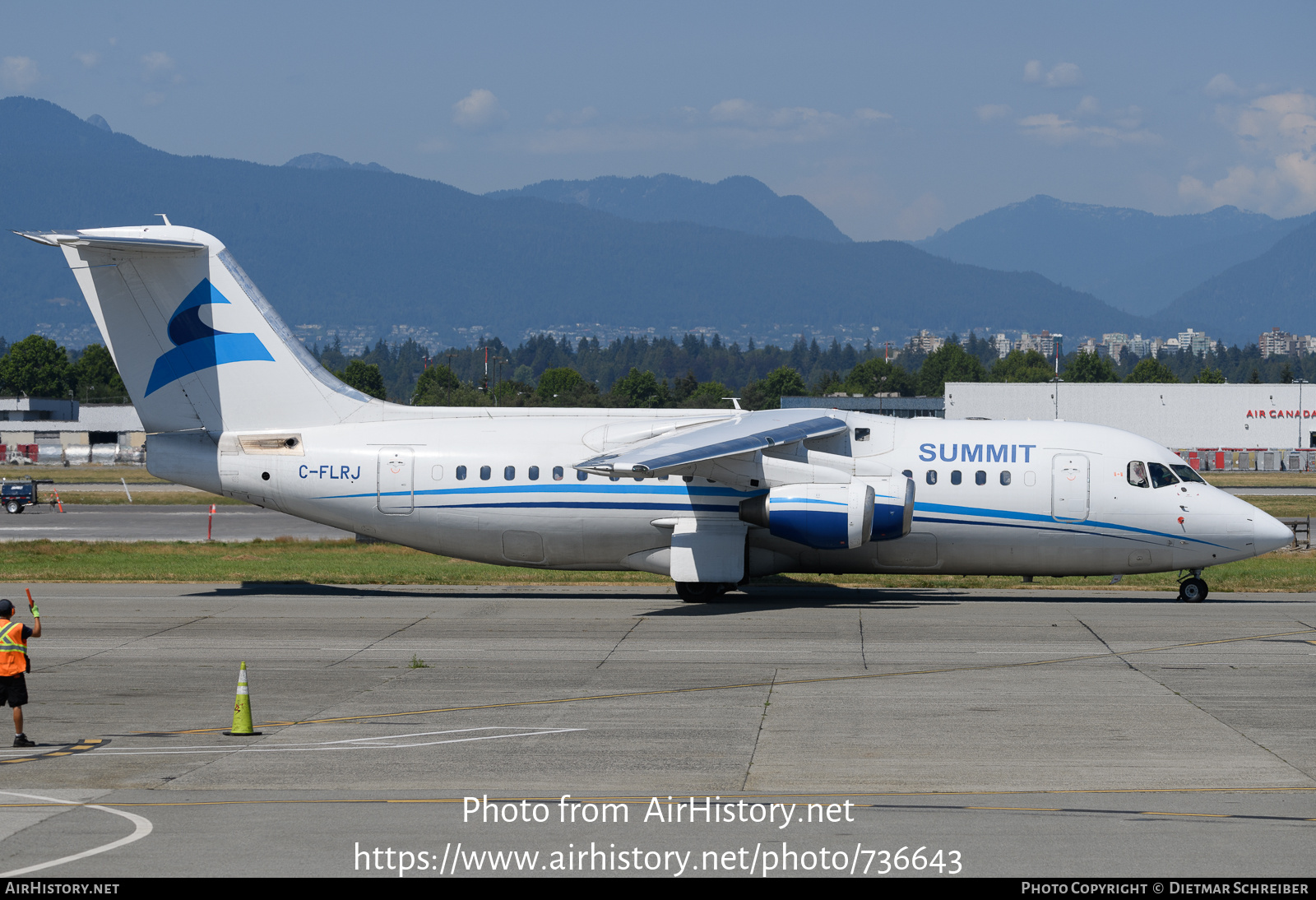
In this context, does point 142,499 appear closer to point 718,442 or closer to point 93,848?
point 718,442

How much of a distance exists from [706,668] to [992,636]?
610cm

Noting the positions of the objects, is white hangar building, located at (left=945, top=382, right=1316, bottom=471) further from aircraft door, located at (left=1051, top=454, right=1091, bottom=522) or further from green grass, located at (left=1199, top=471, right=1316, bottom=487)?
aircraft door, located at (left=1051, top=454, right=1091, bottom=522)

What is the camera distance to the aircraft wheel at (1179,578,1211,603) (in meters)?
27.8

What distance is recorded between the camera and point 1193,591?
2788 centimetres

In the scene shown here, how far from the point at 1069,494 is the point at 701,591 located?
8174 mm

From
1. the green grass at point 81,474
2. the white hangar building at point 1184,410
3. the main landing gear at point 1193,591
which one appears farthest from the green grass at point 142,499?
the white hangar building at point 1184,410

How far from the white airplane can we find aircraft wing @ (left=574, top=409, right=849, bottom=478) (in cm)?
13

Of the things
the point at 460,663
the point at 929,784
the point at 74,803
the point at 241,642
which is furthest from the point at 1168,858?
the point at 241,642

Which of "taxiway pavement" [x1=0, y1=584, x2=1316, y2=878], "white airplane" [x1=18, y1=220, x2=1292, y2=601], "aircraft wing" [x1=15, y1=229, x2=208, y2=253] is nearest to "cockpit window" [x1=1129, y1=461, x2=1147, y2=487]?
"white airplane" [x1=18, y1=220, x2=1292, y2=601]

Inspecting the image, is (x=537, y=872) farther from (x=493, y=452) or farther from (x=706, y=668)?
(x=493, y=452)

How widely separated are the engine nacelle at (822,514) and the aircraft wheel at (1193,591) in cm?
777

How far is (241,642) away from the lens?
21.9 m

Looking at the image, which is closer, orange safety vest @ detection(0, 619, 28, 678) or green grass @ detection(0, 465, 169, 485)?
orange safety vest @ detection(0, 619, 28, 678)

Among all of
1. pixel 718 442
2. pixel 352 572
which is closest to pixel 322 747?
pixel 718 442
